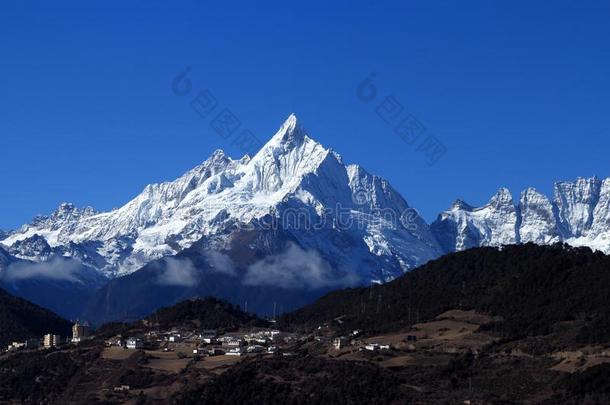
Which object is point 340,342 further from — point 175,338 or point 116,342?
point 116,342

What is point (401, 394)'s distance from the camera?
13675 cm

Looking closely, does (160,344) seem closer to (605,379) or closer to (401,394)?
(401,394)

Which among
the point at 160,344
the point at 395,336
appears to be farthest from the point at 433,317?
the point at 160,344

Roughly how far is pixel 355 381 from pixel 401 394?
23.7ft

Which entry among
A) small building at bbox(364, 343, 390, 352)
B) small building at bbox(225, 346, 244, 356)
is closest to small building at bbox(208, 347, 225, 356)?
small building at bbox(225, 346, 244, 356)

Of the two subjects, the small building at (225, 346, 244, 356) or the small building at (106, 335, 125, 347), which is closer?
the small building at (225, 346, 244, 356)

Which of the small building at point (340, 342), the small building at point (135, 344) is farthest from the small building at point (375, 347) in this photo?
the small building at point (135, 344)

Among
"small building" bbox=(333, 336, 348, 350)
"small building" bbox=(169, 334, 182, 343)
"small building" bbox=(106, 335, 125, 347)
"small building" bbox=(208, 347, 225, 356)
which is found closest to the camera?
"small building" bbox=(333, 336, 348, 350)

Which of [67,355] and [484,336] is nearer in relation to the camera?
[484,336]

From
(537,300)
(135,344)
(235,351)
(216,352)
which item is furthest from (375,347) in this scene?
(135,344)

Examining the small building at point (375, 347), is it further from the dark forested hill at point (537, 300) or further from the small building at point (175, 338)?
the small building at point (175, 338)

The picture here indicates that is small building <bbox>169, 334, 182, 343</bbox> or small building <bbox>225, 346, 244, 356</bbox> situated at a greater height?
small building <bbox>169, 334, 182, 343</bbox>

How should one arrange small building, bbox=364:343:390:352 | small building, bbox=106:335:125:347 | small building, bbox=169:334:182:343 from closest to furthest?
small building, bbox=364:343:390:352 → small building, bbox=106:335:125:347 → small building, bbox=169:334:182:343

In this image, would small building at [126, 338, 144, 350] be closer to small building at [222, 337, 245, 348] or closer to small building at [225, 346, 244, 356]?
small building at [222, 337, 245, 348]
